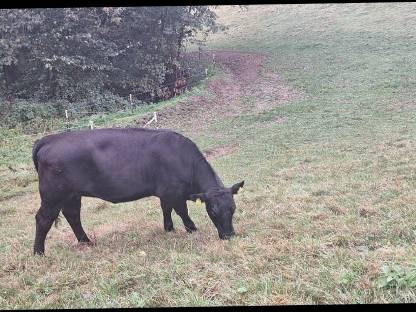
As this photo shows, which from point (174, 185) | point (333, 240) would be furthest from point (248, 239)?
point (174, 185)

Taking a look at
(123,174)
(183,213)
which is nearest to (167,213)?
(183,213)

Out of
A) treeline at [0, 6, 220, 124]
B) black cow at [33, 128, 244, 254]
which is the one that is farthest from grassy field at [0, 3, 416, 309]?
treeline at [0, 6, 220, 124]

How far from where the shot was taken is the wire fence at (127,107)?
24500mm

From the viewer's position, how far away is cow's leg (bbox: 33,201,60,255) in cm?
775

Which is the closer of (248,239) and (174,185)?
(248,239)

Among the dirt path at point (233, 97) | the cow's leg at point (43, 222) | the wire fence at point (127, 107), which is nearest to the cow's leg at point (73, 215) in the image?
the cow's leg at point (43, 222)

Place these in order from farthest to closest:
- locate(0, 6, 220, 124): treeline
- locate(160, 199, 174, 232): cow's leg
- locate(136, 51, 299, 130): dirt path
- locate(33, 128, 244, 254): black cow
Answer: locate(0, 6, 220, 124): treeline < locate(136, 51, 299, 130): dirt path < locate(160, 199, 174, 232): cow's leg < locate(33, 128, 244, 254): black cow

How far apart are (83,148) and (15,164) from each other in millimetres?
11837

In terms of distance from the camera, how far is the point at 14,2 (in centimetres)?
199

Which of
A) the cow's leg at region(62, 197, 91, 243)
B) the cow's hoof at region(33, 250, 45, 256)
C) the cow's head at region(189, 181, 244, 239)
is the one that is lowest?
the cow's hoof at region(33, 250, 45, 256)

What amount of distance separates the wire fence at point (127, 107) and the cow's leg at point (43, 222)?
621 inches

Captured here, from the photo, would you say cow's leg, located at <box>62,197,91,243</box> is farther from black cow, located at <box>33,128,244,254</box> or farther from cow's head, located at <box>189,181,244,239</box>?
cow's head, located at <box>189,181,244,239</box>

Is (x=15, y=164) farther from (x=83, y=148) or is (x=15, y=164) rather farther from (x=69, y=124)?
(x=83, y=148)

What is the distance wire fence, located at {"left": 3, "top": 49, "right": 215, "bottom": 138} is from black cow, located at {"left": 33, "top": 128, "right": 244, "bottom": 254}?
15551 millimetres
